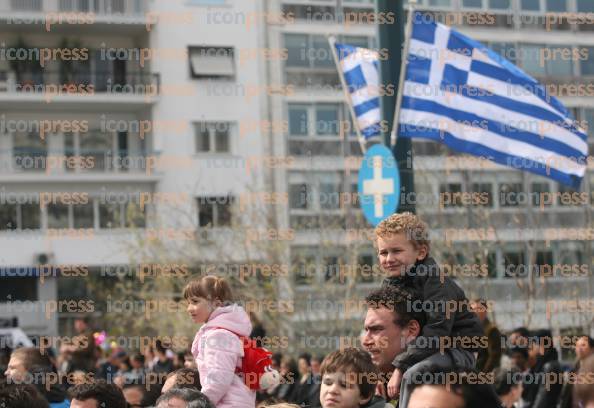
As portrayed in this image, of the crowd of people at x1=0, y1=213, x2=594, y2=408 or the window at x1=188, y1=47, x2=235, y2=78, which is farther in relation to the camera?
the window at x1=188, y1=47, x2=235, y2=78

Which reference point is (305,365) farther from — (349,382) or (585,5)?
(585,5)

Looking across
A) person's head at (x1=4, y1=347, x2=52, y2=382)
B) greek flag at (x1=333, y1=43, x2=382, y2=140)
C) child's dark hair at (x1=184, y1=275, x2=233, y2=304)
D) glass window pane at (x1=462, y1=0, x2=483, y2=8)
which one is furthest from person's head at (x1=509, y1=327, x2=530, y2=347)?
glass window pane at (x1=462, y1=0, x2=483, y2=8)

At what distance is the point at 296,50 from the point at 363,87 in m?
26.0

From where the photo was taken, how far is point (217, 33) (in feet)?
123

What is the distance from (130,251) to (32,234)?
5.47 metres

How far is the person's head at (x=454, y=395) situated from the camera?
11.7 ft

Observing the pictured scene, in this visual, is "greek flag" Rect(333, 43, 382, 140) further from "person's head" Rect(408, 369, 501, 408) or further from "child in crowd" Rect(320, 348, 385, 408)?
"person's head" Rect(408, 369, 501, 408)

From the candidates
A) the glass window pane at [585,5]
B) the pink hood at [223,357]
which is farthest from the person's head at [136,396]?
the glass window pane at [585,5]

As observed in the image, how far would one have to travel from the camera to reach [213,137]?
37688 mm

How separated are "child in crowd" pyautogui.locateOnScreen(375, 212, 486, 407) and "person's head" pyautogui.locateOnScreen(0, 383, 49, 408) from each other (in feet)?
5.80

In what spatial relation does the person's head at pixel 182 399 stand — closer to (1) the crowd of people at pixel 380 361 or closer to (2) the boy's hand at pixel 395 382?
(1) the crowd of people at pixel 380 361

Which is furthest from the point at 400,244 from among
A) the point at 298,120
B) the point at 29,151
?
the point at 29,151

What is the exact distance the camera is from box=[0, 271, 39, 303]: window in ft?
117

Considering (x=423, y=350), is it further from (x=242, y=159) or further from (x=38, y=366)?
(x=242, y=159)
